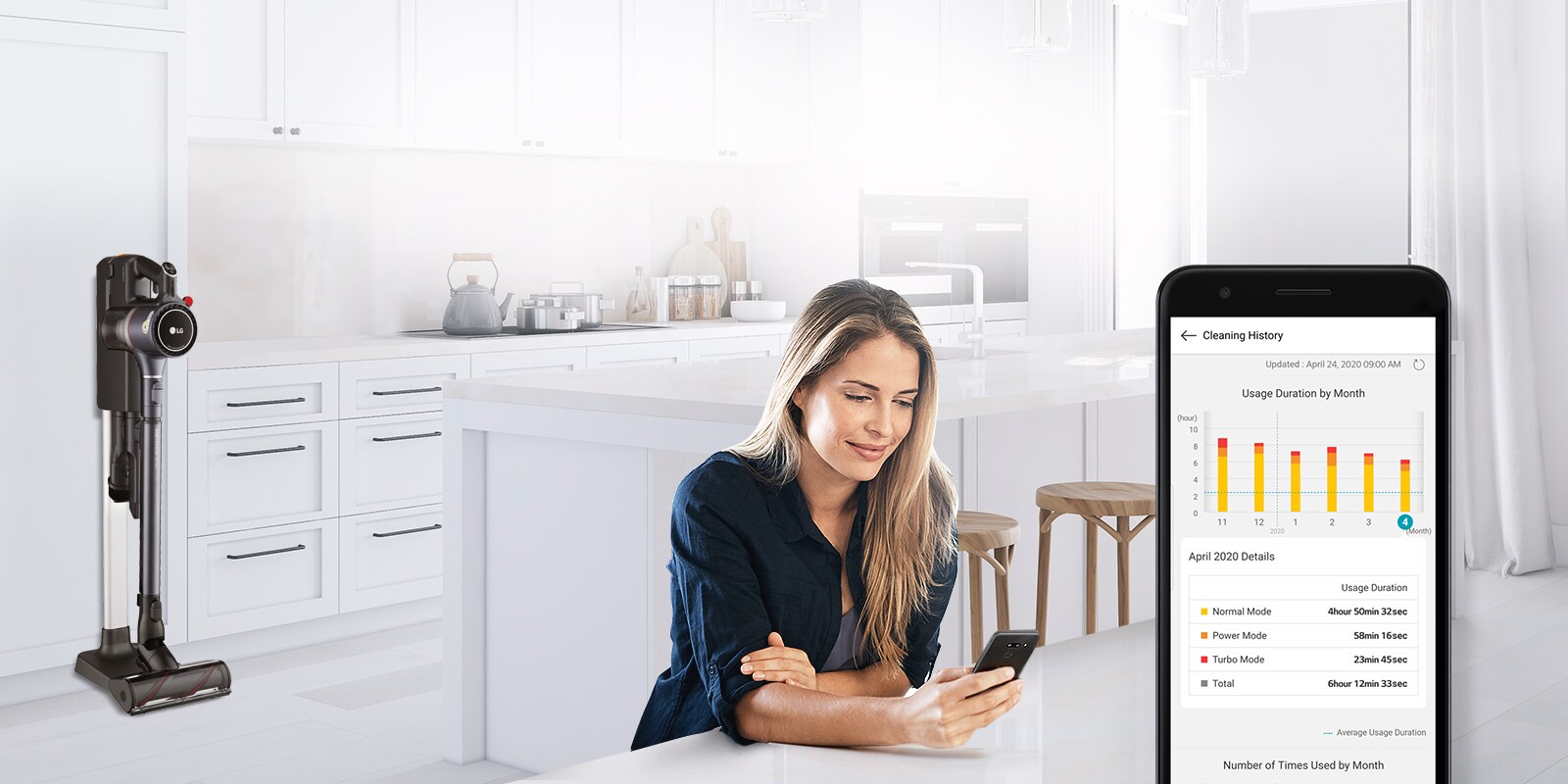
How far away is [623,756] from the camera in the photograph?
2.61 feet

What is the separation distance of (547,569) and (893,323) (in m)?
1.63

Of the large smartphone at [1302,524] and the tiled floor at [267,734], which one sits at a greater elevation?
the large smartphone at [1302,524]

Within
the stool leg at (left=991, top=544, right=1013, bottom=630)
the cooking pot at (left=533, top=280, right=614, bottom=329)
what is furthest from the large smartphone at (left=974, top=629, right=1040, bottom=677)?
the cooking pot at (left=533, top=280, right=614, bottom=329)

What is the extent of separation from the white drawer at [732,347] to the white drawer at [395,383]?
1006mm

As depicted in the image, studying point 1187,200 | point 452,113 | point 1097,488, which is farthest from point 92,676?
point 1187,200

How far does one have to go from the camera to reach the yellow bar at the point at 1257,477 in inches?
25.2

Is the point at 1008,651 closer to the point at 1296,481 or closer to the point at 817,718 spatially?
the point at 817,718

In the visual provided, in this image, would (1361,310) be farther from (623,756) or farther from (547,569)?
(547,569)

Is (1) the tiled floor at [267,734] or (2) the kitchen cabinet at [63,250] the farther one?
(2) the kitchen cabinet at [63,250]

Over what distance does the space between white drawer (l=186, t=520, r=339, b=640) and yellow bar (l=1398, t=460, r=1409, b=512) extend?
3.63 metres

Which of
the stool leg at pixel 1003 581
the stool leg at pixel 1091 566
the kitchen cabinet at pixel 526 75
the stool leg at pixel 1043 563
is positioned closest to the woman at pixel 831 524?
the stool leg at pixel 1003 581

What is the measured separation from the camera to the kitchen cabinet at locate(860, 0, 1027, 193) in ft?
19.0

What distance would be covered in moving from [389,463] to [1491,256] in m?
3.87

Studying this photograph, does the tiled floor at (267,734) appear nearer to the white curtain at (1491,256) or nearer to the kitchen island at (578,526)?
the kitchen island at (578,526)
